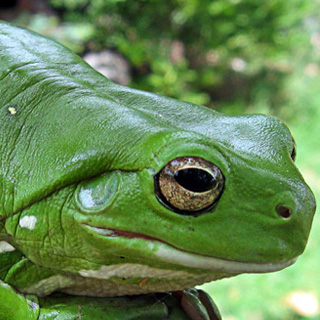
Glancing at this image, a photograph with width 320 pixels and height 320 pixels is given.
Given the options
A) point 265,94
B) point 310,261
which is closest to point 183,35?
point 265,94

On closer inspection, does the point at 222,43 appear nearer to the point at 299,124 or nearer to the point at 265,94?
the point at 265,94

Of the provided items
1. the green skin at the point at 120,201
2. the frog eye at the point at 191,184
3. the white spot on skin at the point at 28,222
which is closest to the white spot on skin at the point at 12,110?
the green skin at the point at 120,201

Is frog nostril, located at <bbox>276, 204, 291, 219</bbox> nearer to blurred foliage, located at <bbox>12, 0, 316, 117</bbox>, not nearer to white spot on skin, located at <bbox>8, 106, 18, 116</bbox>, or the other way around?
white spot on skin, located at <bbox>8, 106, 18, 116</bbox>

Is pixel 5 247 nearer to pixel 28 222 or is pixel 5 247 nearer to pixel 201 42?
pixel 28 222

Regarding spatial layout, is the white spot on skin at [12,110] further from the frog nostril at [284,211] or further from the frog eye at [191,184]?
the frog nostril at [284,211]

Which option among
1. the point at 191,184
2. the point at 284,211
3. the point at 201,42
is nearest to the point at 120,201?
the point at 191,184

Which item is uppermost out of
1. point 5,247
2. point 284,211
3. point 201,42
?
point 284,211
